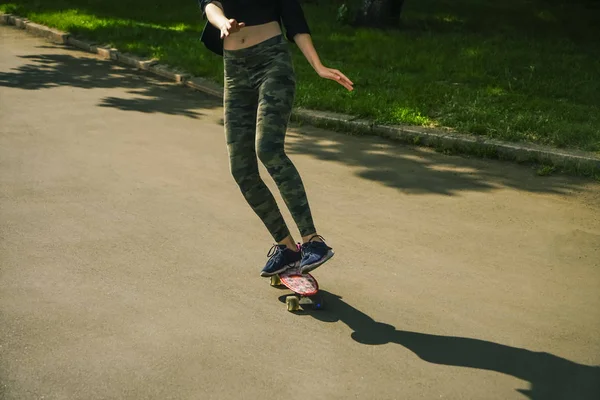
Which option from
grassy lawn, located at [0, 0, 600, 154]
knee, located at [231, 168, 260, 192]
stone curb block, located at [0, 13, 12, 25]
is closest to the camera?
knee, located at [231, 168, 260, 192]

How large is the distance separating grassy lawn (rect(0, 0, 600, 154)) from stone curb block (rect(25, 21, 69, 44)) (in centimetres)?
19

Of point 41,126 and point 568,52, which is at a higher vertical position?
point 568,52

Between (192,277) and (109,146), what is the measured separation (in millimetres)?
3243

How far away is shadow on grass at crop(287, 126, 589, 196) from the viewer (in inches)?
288

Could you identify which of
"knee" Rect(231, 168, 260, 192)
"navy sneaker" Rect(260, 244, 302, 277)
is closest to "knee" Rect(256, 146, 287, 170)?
"knee" Rect(231, 168, 260, 192)

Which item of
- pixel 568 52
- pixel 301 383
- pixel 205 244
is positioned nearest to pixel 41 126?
pixel 205 244

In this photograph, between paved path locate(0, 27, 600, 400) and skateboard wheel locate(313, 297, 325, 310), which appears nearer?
paved path locate(0, 27, 600, 400)

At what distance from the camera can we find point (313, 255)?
15.5 feet

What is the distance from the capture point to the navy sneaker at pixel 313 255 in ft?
15.4

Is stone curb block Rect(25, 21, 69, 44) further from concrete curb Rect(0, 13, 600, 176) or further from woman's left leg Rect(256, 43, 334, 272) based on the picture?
woman's left leg Rect(256, 43, 334, 272)

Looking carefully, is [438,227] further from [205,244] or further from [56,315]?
[56,315]

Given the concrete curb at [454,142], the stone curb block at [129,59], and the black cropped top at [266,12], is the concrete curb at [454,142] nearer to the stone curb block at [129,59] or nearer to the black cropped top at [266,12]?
the stone curb block at [129,59]

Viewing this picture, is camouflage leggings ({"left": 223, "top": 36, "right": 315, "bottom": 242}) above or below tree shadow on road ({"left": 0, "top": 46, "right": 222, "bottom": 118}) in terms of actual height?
above

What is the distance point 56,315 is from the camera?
470 centimetres
